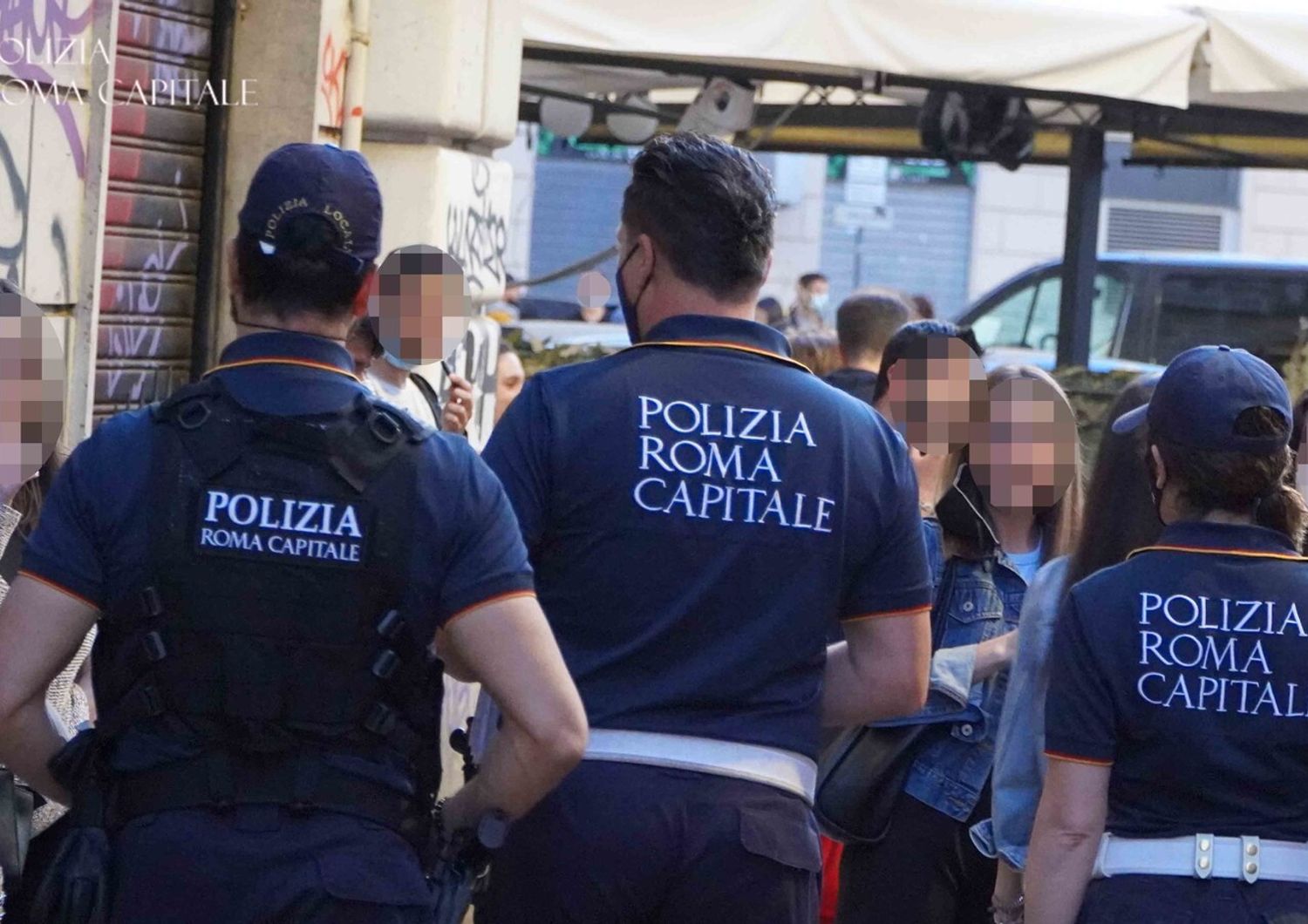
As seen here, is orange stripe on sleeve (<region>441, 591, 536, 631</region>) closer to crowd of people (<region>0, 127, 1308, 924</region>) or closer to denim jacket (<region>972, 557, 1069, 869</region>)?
crowd of people (<region>0, 127, 1308, 924</region>)

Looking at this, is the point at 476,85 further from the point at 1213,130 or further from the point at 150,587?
the point at 1213,130

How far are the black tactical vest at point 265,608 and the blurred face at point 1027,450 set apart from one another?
1761 millimetres

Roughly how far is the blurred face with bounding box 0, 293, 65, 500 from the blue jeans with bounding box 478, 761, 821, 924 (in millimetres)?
965

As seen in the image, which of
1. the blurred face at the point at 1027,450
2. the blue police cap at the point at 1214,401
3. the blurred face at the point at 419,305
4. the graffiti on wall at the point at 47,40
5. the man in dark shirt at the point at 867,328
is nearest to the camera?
the blue police cap at the point at 1214,401

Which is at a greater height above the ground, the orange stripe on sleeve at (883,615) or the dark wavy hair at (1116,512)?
the dark wavy hair at (1116,512)

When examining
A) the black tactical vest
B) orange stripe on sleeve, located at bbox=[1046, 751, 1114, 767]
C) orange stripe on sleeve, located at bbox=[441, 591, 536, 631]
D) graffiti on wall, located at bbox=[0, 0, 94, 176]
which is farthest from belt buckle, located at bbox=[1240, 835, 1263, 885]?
graffiti on wall, located at bbox=[0, 0, 94, 176]

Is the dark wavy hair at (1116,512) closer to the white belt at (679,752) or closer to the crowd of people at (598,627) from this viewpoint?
the crowd of people at (598,627)

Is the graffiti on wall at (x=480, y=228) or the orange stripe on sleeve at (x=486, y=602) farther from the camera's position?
the graffiti on wall at (x=480, y=228)

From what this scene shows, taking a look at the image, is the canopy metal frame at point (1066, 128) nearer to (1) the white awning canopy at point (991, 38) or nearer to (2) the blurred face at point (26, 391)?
(1) the white awning canopy at point (991, 38)

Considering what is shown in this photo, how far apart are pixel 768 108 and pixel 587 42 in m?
5.88

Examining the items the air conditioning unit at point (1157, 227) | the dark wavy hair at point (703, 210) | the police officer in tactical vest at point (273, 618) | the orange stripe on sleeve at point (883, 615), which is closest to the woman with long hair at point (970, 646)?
the orange stripe on sleeve at point (883, 615)

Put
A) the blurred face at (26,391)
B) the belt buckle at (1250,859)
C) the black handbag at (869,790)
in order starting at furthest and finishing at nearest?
the black handbag at (869,790), the blurred face at (26,391), the belt buckle at (1250,859)

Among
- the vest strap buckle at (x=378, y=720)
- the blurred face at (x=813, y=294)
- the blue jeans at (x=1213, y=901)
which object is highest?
the blurred face at (x=813, y=294)

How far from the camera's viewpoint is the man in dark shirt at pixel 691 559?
256 centimetres
